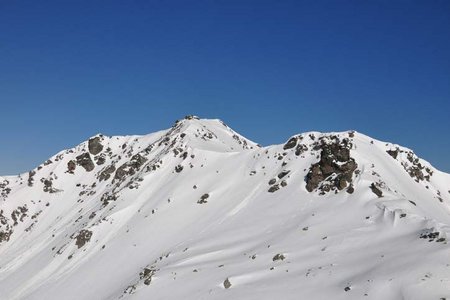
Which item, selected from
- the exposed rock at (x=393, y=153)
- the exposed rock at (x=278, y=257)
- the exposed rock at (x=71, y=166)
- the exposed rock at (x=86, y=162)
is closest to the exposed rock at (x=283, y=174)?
the exposed rock at (x=393, y=153)

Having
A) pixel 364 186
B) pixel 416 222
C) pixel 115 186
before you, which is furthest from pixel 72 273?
pixel 416 222

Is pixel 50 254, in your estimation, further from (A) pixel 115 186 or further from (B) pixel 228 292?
(B) pixel 228 292

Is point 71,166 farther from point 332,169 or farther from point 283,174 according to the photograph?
point 332,169

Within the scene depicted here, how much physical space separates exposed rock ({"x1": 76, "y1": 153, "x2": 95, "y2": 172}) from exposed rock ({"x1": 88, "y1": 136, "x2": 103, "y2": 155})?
210 centimetres

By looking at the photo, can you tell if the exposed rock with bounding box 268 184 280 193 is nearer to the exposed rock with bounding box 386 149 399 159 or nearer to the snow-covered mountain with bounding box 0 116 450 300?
the snow-covered mountain with bounding box 0 116 450 300

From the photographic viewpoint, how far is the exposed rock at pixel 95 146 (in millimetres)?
105562

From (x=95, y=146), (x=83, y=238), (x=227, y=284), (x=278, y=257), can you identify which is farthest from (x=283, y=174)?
(x=95, y=146)

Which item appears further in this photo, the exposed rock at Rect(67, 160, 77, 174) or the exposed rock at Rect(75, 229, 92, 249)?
the exposed rock at Rect(67, 160, 77, 174)

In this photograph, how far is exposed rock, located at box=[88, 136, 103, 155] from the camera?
10556 centimetres

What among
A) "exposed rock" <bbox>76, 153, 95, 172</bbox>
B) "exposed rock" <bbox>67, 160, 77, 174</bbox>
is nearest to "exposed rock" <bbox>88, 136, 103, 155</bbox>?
"exposed rock" <bbox>76, 153, 95, 172</bbox>

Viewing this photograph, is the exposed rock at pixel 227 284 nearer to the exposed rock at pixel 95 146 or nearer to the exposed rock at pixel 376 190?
the exposed rock at pixel 376 190

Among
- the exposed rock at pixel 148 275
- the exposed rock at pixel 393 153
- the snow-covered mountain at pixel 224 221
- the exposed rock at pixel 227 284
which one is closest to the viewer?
the snow-covered mountain at pixel 224 221

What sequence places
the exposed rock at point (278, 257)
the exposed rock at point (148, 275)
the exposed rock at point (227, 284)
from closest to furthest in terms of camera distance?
the exposed rock at point (227, 284) → the exposed rock at point (278, 257) → the exposed rock at point (148, 275)

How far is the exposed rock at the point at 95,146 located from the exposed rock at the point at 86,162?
6.90ft
